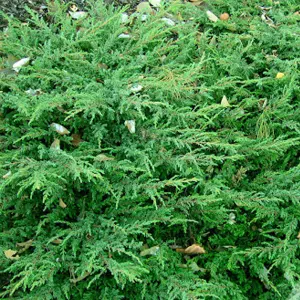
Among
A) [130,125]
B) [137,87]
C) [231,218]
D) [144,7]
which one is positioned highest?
[144,7]

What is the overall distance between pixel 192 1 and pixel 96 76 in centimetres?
116

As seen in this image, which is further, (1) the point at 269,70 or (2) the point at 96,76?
(1) the point at 269,70

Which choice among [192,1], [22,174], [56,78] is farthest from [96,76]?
[192,1]

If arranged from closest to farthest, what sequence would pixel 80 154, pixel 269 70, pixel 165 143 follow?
pixel 80 154
pixel 165 143
pixel 269 70

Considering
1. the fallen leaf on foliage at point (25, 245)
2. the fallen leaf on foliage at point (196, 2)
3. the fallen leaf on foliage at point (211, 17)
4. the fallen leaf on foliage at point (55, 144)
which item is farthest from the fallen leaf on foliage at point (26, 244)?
the fallen leaf on foliage at point (196, 2)

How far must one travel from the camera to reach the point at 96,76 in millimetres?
2000

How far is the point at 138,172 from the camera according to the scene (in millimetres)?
1795

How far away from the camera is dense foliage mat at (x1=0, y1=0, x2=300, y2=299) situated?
162 cm

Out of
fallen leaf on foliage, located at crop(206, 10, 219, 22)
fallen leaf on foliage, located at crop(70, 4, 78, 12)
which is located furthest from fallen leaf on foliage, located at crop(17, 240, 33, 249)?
fallen leaf on foliage, located at crop(206, 10, 219, 22)

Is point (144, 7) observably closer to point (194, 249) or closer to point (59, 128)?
point (59, 128)

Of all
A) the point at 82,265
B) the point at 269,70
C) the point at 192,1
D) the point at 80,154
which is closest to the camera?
the point at 82,265

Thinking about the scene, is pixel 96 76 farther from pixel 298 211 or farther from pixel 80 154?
pixel 298 211

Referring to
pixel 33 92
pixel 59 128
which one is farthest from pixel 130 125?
pixel 33 92

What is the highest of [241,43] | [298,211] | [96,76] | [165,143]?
[241,43]
